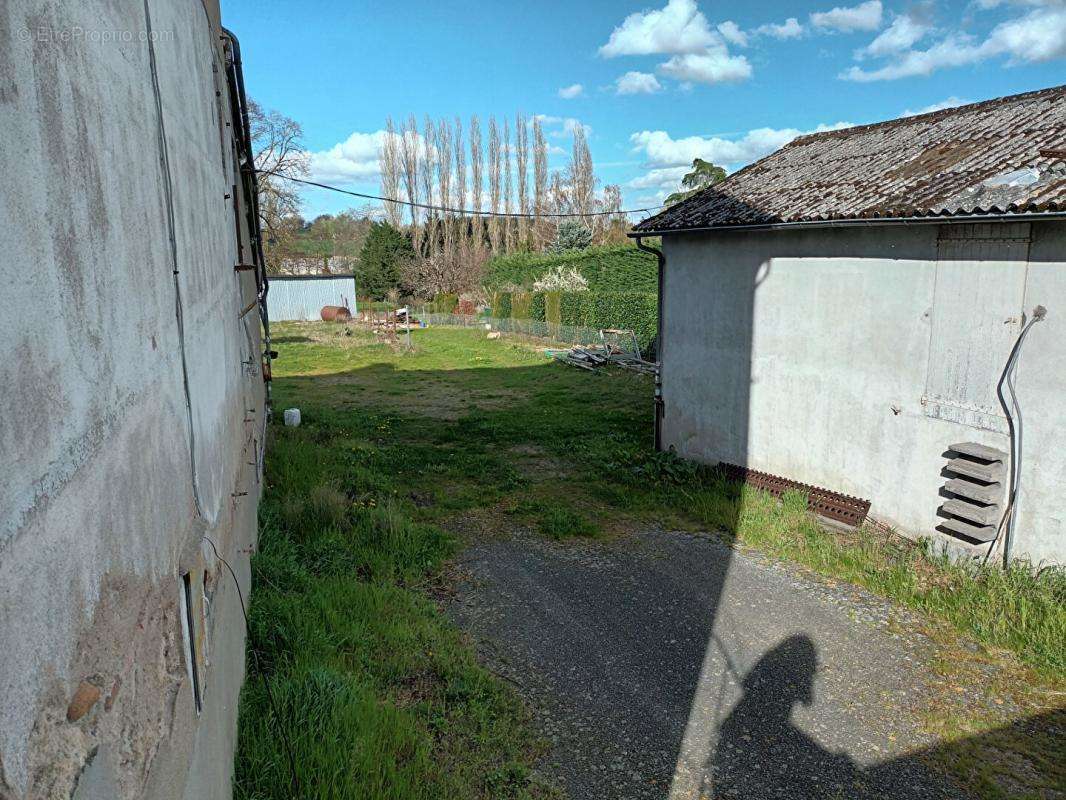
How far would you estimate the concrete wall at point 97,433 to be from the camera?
42.7 inches

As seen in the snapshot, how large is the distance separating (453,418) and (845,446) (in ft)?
27.6

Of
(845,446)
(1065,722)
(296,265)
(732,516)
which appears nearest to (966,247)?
(845,446)

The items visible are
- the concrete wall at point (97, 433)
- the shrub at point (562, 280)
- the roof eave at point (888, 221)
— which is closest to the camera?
the concrete wall at point (97, 433)

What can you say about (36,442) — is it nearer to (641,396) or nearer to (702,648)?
(702,648)

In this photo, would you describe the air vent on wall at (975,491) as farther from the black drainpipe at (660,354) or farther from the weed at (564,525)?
the black drainpipe at (660,354)

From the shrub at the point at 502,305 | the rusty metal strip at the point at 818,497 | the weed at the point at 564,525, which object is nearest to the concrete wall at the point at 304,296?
the shrub at the point at 502,305

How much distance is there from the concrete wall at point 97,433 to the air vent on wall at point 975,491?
6.94 meters

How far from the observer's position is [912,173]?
8242 mm

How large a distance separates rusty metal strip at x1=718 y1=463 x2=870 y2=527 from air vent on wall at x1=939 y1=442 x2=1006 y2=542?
1205 millimetres

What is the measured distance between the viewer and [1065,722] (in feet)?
16.0

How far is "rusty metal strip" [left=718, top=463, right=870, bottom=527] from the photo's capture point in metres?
8.39

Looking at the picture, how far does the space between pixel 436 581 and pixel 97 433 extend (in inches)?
227

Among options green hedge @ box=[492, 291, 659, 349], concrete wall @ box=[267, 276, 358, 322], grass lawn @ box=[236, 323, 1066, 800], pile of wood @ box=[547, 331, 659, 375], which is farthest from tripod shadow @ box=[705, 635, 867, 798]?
concrete wall @ box=[267, 276, 358, 322]

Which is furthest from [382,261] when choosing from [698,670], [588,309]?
[698,670]
